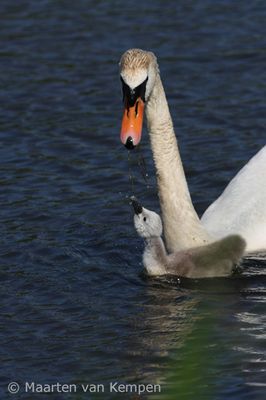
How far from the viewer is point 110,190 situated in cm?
1297

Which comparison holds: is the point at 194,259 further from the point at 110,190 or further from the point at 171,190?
the point at 110,190

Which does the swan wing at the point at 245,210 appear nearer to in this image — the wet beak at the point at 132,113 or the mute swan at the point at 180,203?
the mute swan at the point at 180,203

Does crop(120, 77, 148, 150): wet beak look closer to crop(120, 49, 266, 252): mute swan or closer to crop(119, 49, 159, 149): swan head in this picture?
crop(119, 49, 159, 149): swan head

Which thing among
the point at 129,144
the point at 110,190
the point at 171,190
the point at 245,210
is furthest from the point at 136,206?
the point at 110,190

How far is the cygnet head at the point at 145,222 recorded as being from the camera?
10625mm

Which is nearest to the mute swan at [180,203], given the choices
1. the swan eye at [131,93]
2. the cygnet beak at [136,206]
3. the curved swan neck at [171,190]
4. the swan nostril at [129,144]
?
the curved swan neck at [171,190]

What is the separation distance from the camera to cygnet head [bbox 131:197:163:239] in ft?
34.9

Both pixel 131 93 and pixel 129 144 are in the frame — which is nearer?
pixel 129 144

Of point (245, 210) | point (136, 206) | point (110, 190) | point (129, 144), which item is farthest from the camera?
point (110, 190)

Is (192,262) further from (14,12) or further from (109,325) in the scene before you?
(14,12)

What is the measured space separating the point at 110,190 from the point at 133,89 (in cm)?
283

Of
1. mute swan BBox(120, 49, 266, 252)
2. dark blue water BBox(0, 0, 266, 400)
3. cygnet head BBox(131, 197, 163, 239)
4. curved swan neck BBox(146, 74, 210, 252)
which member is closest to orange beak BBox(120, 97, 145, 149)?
mute swan BBox(120, 49, 266, 252)

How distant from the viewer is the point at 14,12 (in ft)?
60.3

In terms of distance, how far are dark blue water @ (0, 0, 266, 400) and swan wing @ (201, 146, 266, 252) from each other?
274mm
